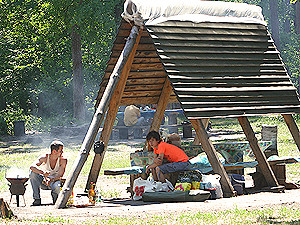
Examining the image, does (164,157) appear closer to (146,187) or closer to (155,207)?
(146,187)

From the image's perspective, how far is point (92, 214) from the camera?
7324 mm

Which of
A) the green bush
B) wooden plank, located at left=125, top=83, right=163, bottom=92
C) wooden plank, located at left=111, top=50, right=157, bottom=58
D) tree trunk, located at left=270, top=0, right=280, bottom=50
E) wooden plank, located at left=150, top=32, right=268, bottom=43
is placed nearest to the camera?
wooden plank, located at left=150, top=32, right=268, bottom=43

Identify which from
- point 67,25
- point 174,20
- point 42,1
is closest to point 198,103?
point 174,20

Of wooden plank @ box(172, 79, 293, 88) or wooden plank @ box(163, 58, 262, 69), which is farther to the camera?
wooden plank @ box(163, 58, 262, 69)

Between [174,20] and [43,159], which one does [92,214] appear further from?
[174,20]

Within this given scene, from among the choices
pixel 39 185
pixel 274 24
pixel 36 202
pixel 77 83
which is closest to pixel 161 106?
pixel 39 185

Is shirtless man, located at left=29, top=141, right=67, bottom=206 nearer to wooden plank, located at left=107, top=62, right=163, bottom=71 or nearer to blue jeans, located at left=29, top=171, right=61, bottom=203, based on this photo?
blue jeans, located at left=29, top=171, right=61, bottom=203

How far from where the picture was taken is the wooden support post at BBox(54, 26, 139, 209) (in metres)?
8.01

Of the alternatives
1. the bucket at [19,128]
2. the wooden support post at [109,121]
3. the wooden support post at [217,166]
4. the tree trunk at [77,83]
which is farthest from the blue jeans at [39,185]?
A: the tree trunk at [77,83]

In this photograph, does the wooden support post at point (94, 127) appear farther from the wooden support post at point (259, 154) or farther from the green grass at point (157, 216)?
the wooden support post at point (259, 154)

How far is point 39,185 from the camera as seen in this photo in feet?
29.2

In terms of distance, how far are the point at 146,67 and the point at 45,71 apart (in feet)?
66.0

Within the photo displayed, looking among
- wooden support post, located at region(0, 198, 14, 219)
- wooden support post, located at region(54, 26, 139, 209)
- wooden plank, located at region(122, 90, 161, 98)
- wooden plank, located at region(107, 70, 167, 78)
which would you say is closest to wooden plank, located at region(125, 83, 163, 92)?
wooden plank, located at region(122, 90, 161, 98)

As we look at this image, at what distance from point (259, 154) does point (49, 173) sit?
11.8 ft
